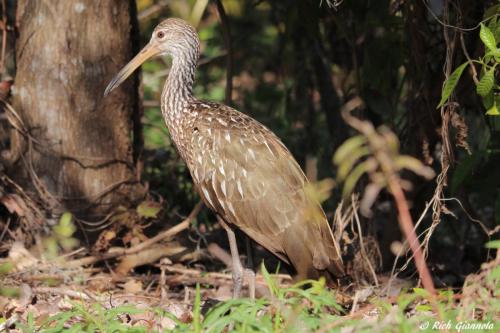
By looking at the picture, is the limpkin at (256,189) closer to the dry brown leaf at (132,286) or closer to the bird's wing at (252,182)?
the bird's wing at (252,182)

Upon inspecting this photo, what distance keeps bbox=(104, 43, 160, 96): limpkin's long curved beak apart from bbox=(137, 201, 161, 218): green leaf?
885mm

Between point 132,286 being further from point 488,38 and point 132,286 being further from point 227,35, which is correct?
point 488,38

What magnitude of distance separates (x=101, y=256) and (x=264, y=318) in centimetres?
225

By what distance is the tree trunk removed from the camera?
566 centimetres

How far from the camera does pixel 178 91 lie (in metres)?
5.58

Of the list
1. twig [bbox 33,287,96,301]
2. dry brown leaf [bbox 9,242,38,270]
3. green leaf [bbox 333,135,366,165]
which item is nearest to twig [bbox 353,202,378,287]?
twig [bbox 33,287,96,301]

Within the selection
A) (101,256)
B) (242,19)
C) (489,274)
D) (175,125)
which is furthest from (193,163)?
(242,19)

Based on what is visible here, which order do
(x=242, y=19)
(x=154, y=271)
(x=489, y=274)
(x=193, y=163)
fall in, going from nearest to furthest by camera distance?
(x=489, y=274), (x=193, y=163), (x=154, y=271), (x=242, y=19)

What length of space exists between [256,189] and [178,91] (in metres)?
0.89

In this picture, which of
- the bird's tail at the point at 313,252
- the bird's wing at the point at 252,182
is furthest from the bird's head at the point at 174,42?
the bird's tail at the point at 313,252

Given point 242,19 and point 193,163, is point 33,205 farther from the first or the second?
point 242,19

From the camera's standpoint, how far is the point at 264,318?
3814mm

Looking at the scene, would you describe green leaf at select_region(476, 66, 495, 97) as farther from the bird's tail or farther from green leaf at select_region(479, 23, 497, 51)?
the bird's tail

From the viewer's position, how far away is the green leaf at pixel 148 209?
232 inches
